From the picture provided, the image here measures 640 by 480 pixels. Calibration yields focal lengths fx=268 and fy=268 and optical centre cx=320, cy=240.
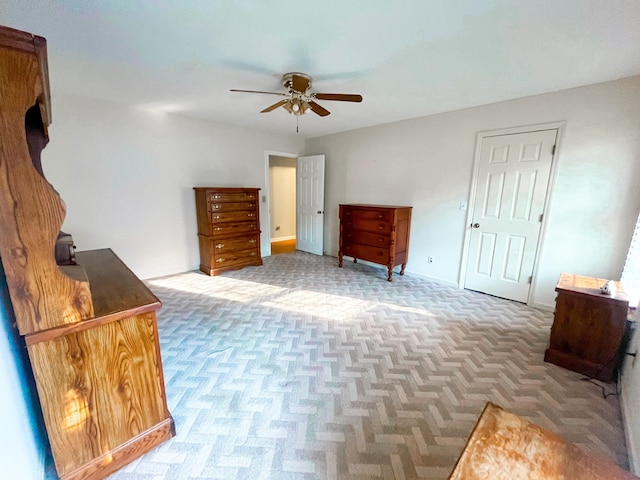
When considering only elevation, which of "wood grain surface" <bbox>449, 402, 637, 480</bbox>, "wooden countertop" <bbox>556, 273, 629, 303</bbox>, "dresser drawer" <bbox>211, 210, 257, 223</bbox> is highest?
"dresser drawer" <bbox>211, 210, 257, 223</bbox>

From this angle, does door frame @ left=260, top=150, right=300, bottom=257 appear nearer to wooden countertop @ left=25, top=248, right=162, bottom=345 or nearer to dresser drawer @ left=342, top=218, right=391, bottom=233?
dresser drawer @ left=342, top=218, right=391, bottom=233

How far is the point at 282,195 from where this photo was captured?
265 inches

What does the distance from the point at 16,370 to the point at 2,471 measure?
456 mm

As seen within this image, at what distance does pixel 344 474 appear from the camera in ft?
4.17

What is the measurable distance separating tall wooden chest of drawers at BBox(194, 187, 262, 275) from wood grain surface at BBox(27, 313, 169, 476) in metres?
2.88

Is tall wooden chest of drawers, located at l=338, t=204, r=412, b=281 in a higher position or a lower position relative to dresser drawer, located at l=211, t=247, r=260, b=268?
higher

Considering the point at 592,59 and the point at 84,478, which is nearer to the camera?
the point at 84,478

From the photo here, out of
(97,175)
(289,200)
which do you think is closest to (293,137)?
(289,200)

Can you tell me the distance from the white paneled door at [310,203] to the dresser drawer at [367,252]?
104 centimetres

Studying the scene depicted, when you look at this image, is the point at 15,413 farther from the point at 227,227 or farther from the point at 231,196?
the point at 231,196

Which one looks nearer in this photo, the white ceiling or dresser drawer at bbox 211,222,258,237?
the white ceiling

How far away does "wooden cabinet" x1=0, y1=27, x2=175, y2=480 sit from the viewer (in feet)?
2.89

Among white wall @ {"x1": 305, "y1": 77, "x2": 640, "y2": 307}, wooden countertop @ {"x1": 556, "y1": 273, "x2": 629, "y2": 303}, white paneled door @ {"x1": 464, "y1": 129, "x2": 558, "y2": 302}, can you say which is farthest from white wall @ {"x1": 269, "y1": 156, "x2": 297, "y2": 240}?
wooden countertop @ {"x1": 556, "y1": 273, "x2": 629, "y2": 303}

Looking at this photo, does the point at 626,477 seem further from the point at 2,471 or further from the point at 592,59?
the point at 592,59
